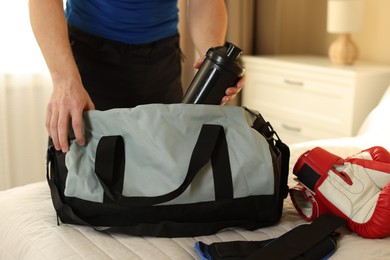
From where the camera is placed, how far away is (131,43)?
1.45 metres

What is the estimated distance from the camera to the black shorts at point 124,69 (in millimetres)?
1412

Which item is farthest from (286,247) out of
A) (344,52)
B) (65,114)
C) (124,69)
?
(344,52)

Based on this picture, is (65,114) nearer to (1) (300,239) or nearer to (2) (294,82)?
(1) (300,239)

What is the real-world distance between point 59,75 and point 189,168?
0.35 m

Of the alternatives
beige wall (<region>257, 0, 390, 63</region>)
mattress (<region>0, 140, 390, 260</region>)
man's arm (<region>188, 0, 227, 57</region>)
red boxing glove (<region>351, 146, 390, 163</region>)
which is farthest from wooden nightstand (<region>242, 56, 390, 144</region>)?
mattress (<region>0, 140, 390, 260</region>)

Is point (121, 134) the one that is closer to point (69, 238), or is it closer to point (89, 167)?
point (89, 167)

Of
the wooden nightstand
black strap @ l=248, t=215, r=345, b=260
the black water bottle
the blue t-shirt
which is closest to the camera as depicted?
black strap @ l=248, t=215, r=345, b=260

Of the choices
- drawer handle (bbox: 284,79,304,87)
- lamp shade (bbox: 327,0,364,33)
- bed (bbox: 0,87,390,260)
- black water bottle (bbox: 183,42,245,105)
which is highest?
lamp shade (bbox: 327,0,364,33)

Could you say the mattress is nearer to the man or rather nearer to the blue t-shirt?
the man

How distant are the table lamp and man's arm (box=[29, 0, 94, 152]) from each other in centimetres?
177

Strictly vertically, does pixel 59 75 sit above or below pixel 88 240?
above

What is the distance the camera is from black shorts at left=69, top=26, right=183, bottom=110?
4.63ft

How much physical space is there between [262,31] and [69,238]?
93.0 inches

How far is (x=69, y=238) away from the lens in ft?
3.34
